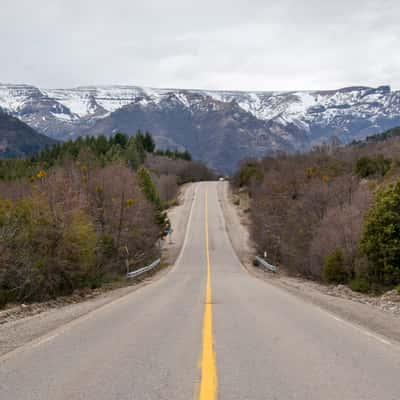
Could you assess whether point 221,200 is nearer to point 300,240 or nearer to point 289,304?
point 300,240

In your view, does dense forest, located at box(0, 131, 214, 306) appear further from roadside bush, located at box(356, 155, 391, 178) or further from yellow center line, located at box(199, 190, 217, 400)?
roadside bush, located at box(356, 155, 391, 178)

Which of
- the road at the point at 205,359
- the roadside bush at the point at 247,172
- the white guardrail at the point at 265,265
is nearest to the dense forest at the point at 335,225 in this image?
the white guardrail at the point at 265,265

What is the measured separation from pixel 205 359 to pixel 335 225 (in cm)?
2398

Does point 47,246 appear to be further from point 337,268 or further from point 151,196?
point 151,196

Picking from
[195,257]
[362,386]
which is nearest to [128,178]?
[195,257]

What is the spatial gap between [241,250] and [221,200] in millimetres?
45437

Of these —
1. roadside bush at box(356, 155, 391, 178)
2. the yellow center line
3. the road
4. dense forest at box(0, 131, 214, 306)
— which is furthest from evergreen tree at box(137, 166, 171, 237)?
the yellow center line

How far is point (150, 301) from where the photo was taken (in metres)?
17.3

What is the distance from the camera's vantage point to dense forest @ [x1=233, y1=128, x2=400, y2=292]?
2142 centimetres

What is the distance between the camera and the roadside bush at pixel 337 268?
26.6 meters

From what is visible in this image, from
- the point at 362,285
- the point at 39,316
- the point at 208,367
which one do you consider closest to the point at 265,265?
the point at 362,285

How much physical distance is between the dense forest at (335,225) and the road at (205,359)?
28.7ft

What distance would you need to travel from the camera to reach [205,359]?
7840mm

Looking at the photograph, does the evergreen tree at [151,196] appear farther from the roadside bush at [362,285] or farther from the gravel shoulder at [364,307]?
the roadside bush at [362,285]
